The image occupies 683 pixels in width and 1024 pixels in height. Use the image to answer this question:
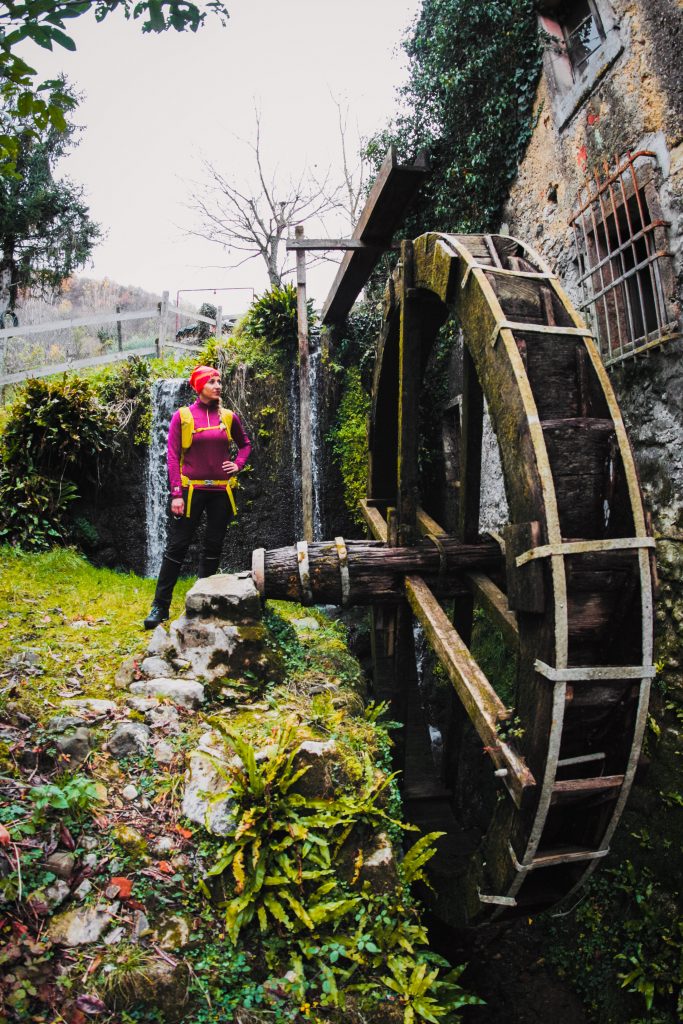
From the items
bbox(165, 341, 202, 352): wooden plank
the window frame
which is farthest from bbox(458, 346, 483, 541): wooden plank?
bbox(165, 341, 202, 352): wooden plank

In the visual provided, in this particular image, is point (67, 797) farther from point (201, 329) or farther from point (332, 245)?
point (201, 329)

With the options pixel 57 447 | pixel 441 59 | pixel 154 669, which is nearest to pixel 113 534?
pixel 57 447

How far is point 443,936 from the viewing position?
346 cm

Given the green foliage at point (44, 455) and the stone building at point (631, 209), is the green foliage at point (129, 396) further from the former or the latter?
the stone building at point (631, 209)

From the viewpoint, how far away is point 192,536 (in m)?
4.23

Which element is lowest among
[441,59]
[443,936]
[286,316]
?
[443,936]

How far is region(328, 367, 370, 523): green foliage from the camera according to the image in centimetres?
725

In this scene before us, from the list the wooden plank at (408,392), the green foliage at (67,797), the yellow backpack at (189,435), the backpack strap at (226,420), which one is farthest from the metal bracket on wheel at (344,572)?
the green foliage at (67,797)

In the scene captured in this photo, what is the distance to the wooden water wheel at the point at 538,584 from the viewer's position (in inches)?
88.9

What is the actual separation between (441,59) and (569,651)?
7.39 meters

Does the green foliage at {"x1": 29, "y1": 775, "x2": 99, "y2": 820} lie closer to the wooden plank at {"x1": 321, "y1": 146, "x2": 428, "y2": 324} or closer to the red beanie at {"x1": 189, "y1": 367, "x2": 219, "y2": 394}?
the red beanie at {"x1": 189, "y1": 367, "x2": 219, "y2": 394}

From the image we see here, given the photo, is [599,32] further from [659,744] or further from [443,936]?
[443,936]

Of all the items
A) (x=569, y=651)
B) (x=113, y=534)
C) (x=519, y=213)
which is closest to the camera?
(x=569, y=651)

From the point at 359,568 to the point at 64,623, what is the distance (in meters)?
2.61
